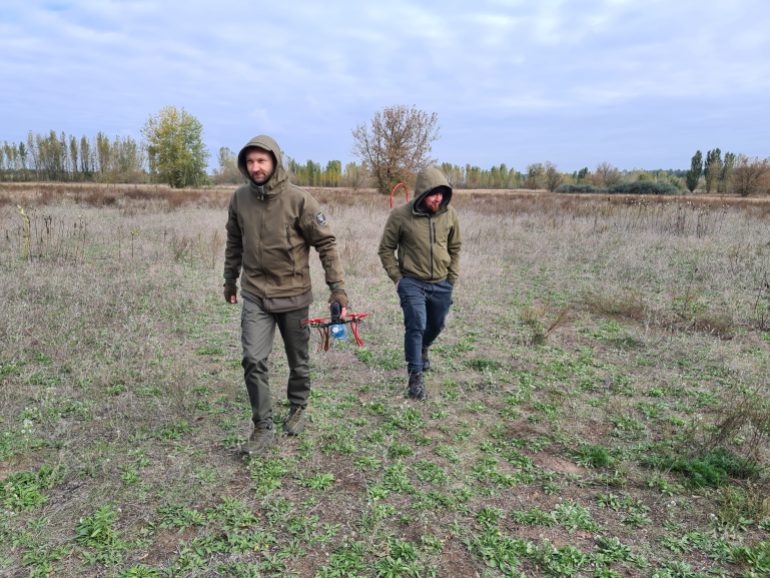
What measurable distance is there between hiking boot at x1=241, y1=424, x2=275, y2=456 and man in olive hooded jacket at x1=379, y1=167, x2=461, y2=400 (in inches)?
58.9

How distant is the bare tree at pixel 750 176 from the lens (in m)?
32.4

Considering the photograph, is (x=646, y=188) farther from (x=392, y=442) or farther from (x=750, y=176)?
(x=392, y=442)

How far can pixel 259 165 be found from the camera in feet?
11.1

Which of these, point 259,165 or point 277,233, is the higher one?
point 259,165

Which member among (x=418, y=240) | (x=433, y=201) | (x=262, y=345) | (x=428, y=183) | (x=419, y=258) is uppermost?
(x=428, y=183)

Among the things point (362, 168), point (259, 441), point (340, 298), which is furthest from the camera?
point (362, 168)

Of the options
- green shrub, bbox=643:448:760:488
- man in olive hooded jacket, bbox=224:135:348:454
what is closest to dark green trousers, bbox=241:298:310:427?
man in olive hooded jacket, bbox=224:135:348:454

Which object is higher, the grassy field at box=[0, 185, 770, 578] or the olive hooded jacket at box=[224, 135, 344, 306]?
the olive hooded jacket at box=[224, 135, 344, 306]

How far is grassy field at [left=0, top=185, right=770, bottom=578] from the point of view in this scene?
271 cm

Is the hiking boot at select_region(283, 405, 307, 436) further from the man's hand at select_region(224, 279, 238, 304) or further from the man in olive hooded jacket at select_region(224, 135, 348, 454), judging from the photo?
the man's hand at select_region(224, 279, 238, 304)

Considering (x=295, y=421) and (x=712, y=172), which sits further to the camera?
(x=712, y=172)

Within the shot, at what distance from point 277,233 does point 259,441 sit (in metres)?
1.47

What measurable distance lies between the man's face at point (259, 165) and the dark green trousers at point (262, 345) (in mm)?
843

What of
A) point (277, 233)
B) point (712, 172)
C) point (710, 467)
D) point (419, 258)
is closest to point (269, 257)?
point (277, 233)
